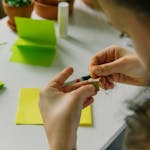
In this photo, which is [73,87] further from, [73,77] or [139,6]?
[139,6]

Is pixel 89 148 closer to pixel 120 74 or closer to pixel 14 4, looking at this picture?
pixel 120 74

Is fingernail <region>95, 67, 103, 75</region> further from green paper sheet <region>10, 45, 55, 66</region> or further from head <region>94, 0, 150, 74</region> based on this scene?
head <region>94, 0, 150, 74</region>

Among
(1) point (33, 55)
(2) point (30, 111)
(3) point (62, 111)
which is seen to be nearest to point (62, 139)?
(3) point (62, 111)

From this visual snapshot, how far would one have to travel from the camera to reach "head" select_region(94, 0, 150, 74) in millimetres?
→ 442

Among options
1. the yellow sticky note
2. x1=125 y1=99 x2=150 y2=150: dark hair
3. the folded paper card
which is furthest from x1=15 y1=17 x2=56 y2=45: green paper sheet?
x1=125 y1=99 x2=150 y2=150: dark hair

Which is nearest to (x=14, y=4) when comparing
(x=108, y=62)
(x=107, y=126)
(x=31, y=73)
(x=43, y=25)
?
(x=43, y=25)

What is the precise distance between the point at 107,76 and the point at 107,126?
137mm

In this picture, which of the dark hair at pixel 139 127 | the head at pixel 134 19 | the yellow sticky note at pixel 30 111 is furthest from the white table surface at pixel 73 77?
the head at pixel 134 19

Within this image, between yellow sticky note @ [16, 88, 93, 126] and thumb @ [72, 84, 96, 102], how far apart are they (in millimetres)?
117

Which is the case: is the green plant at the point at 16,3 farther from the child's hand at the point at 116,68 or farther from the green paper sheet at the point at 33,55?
the child's hand at the point at 116,68

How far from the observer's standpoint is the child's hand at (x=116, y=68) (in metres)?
0.88

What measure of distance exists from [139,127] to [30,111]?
1.27ft

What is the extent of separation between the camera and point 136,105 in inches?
22.2

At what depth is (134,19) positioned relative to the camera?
461 millimetres
